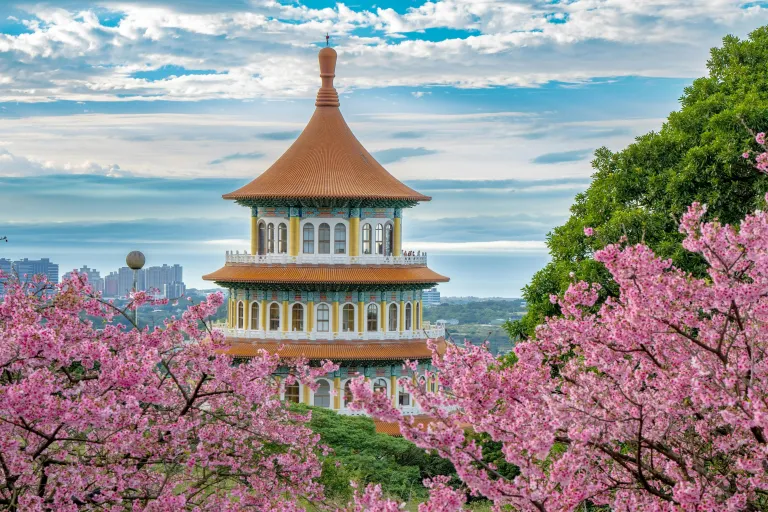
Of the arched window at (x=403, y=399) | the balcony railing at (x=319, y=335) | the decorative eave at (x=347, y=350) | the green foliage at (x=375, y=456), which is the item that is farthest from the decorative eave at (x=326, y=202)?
the green foliage at (x=375, y=456)

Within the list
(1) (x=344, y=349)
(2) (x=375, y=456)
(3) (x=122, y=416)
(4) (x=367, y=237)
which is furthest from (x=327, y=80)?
(3) (x=122, y=416)

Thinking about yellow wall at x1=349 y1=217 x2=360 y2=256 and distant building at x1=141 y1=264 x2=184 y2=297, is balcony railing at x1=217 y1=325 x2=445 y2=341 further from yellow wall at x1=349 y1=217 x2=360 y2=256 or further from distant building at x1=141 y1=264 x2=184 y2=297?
distant building at x1=141 y1=264 x2=184 y2=297

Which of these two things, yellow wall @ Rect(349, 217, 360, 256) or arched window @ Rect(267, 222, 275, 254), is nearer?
yellow wall @ Rect(349, 217, 360, 256)

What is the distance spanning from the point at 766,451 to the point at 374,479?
24.4 m

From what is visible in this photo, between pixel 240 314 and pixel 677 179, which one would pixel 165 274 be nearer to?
pixel 240 314

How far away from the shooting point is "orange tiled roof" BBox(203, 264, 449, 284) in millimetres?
58906

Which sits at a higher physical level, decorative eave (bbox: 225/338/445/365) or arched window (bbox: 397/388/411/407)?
decorative eave (bbox: 225/338/445/365)

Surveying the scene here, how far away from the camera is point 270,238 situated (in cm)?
6216

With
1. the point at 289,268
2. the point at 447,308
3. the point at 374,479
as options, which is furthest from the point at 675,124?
the point at 447,308

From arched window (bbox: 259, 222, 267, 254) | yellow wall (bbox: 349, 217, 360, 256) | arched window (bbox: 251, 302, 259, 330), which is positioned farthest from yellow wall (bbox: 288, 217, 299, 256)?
arched window (bbox: 251, 302, 259, 330)

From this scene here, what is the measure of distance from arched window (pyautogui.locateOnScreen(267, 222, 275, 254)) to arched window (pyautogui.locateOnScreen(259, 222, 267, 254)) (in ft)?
0.66

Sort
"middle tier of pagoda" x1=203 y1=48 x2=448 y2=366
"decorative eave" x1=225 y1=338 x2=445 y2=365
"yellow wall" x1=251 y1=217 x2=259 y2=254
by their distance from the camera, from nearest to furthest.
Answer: "decorative eave" x1=225 y1=338 x2=445 y2=365 → "middle tier of pagoda" x1=203 y1=48 x2=448 y2=366 → "yellow wall" x1=251 y1=217 x2=259 y2=254

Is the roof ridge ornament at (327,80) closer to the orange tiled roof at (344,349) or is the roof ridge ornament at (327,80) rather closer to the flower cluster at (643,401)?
the orange tiled roof at (344,349)

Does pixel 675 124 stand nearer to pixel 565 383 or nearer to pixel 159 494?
pixel 565 383
